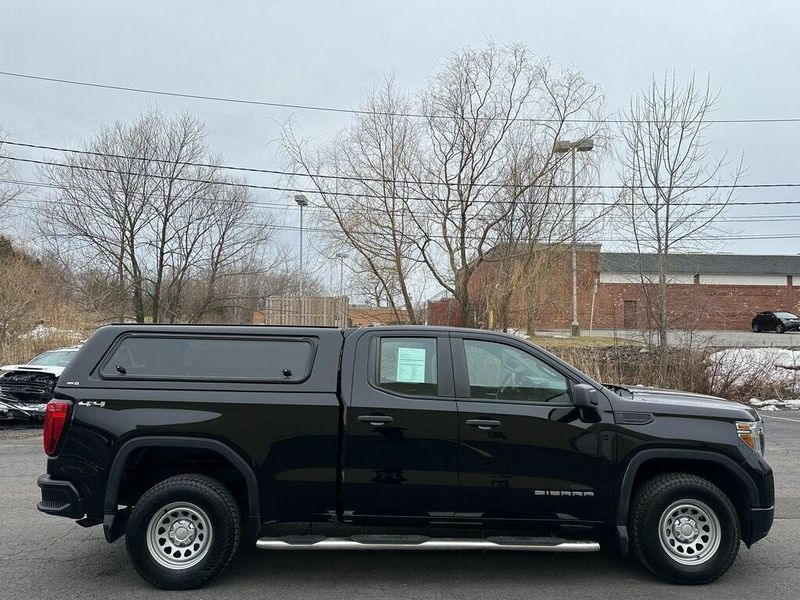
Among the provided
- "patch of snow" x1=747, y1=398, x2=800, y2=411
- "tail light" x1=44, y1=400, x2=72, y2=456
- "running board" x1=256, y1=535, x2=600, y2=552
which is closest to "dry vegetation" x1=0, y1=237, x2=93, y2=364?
"tail light" x1=44, y1=400, x2=72, y2=456

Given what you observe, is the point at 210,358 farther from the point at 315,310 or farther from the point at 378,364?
the point at 315,310

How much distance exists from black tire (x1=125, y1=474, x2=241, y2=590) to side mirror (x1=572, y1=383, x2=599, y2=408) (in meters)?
2.67

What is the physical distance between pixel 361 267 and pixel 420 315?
2.83 metres

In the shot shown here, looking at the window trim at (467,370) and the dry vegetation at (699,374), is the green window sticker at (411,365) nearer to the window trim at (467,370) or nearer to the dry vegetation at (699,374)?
the window trim at (467,370)

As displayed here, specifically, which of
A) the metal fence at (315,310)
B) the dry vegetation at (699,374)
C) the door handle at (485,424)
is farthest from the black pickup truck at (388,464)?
the metal fence at (315,310)

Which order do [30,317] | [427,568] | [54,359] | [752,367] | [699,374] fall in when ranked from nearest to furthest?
1. [427,568]
2. [54,359]
3. [699,374]
4. [752,367]
5. [30,317]

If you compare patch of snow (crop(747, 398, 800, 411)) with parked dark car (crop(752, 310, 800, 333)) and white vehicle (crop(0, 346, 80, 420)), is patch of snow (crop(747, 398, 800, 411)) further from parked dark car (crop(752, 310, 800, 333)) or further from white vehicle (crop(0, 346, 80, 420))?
parked dark car (crop(752, 310, 800, 333))

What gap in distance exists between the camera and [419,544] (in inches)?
167

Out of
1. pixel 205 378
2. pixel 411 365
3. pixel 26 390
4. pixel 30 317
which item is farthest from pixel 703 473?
pixel 30 317

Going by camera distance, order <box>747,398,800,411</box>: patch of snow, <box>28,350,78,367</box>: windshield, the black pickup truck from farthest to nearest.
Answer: <box>747,398,800,411</box>: patch of snow
<box>28,350,78,367</box>: windshield
the black pickup truck

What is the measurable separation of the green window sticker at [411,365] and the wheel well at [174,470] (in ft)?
4.80

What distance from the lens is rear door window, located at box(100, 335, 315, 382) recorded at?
4.52m

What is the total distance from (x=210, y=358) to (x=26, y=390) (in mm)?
8935

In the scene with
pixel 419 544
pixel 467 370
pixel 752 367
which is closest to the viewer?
pixel 419 544
